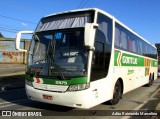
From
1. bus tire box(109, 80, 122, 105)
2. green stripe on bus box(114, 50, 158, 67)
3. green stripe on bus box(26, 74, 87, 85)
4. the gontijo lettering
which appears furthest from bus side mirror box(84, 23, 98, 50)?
the gontijo lettering

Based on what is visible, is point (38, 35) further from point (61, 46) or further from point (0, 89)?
point (0, 89)


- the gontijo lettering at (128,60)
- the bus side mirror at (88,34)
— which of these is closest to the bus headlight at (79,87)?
the bus side mirror at (88,34)

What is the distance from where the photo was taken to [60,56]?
7.49 metres

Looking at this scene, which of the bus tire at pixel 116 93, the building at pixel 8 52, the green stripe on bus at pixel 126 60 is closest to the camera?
the bus tire at pixel 116 93

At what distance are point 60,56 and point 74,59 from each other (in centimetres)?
47

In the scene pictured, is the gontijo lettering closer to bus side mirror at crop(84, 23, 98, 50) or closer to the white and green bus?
Result: the white and green bus

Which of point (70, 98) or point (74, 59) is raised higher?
point (74, 59)

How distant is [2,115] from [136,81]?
7.44 m

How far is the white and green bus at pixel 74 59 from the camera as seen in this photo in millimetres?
7098

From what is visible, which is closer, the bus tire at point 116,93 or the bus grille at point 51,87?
the bus grille at point 51,87

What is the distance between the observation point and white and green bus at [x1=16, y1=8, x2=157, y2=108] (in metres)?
7.10

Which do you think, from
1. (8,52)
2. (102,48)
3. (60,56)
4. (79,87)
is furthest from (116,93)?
(8,52)

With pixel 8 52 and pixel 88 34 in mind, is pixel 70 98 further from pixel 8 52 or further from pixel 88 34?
pixel 8 52

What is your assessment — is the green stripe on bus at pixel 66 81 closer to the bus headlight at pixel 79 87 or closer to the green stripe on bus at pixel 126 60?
the bus headlight at pixel 79 87
